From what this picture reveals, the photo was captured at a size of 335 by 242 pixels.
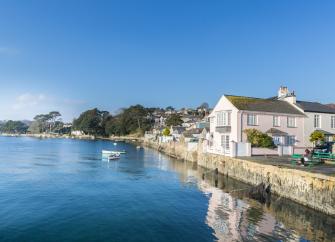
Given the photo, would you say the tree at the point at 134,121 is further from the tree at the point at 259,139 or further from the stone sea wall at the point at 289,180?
the stone sea wall at the point at 289,180

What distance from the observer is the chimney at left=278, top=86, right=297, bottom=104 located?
53688 millimetres

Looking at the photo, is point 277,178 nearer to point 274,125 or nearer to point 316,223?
point 316,223

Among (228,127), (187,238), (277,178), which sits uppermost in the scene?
(228,127)

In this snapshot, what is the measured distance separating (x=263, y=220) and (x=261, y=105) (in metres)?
29.2

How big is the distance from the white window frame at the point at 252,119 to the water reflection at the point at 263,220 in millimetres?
16348

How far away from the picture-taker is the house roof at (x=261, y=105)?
156ft

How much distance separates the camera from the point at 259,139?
1736 inches

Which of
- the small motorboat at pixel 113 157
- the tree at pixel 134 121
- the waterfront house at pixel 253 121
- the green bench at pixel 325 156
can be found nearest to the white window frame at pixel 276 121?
the waterfront house at pixel 253 121

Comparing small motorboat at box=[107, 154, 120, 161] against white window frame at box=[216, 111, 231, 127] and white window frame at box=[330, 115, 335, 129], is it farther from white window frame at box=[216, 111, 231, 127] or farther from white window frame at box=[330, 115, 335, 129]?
white window frame at box=[330, 115, 335, 129]

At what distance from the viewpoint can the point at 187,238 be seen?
19141 millimetres

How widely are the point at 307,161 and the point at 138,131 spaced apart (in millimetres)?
153529

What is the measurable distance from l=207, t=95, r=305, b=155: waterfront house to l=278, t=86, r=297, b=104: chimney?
180 cm

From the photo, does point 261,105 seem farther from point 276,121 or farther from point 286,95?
point 286,95

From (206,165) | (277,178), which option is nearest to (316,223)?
(277,178)
